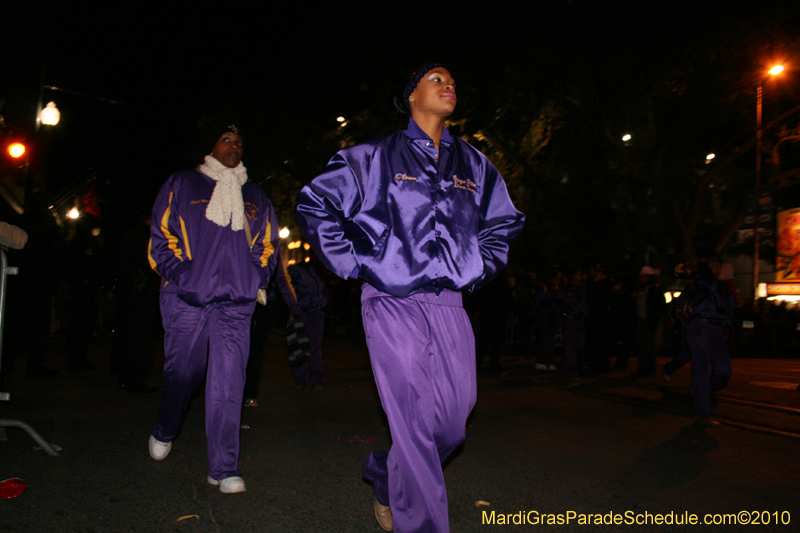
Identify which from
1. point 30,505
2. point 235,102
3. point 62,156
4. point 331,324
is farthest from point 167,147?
point 30,505

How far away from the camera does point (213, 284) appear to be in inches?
150

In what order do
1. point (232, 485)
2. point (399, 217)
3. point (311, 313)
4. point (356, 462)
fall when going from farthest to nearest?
point (311, 313) < point (356, 462) < point (232, 485) < point (399, 217)

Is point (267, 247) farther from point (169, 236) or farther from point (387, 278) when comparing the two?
point (387, 278)

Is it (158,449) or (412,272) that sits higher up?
(412,272)

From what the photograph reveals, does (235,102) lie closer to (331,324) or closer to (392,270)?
(331,324)

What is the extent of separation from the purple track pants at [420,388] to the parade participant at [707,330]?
4.56 metres

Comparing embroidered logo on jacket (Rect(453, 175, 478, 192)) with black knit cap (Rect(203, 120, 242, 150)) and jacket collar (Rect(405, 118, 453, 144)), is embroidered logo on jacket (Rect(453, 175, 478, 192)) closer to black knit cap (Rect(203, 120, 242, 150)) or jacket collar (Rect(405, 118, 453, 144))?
jacket collar (Rect(405, 118, 453, 144))

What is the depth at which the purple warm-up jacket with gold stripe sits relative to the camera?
383 cm

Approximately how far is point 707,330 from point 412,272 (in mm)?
5009

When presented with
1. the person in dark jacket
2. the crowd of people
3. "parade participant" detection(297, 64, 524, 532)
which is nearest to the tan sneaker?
the crowd of people

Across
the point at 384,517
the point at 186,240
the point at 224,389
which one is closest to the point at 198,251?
the point at 186,240

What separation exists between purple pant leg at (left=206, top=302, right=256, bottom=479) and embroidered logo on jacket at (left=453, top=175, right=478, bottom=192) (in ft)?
5.64

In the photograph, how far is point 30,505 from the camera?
3412mm

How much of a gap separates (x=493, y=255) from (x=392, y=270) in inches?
23.2
